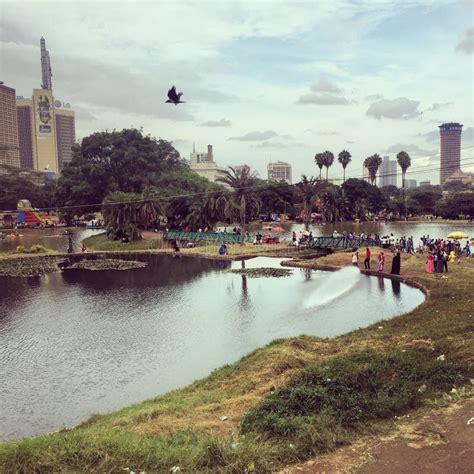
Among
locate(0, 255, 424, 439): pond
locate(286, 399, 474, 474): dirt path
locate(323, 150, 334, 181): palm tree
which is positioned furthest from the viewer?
locate(323, 150, 334, 181): palm tree

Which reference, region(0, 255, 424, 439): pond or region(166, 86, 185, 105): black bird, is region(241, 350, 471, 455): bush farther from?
region(166, 86, 185, 105): black bird

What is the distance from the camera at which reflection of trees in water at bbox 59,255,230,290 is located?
33312mm

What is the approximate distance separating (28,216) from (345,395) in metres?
88.7

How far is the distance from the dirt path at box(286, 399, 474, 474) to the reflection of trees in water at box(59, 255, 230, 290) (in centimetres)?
2478

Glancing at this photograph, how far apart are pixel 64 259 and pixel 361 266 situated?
29.1 m

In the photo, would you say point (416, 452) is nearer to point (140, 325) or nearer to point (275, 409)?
point (275, 409)

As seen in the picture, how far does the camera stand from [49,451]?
8.26 m

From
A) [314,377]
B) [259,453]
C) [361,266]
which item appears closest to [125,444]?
[259,453]

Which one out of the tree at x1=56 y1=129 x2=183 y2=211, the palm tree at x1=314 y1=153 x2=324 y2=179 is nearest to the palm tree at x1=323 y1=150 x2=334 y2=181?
the palm tree at x1=314 y1=153 x2=324 y2=179

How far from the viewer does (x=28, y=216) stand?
8850cm

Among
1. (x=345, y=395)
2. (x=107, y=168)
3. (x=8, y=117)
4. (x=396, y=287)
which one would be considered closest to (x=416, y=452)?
(x=345, y=395)

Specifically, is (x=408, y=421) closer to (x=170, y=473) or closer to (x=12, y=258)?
(x=170, y=473)

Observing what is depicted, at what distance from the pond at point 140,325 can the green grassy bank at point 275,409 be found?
1835mm

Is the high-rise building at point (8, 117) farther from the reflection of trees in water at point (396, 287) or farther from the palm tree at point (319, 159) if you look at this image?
the reflection of trees in water at point (396, 287)
